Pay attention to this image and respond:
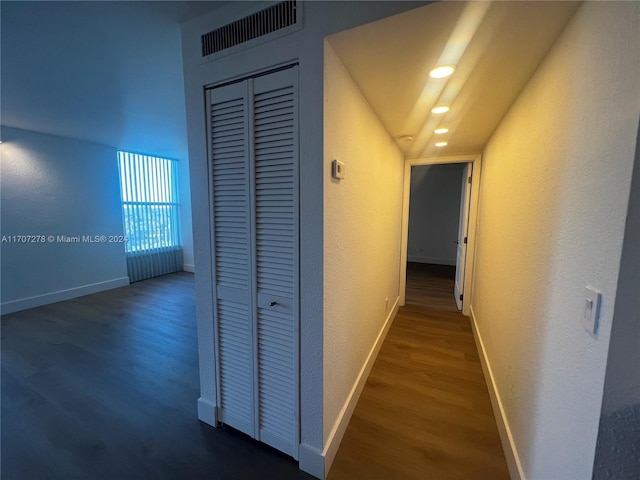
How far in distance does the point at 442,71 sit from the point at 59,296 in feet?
18.1

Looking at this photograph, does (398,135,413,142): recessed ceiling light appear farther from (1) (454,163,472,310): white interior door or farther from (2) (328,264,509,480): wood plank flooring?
(2) (328,264,509,480): wood plank flooring

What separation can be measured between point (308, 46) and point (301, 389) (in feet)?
5.43

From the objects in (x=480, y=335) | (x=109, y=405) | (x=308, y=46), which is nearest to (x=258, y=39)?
(x=308, y=46)

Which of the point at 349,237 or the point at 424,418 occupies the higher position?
the point at 349,237

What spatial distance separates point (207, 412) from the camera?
65.6 inches

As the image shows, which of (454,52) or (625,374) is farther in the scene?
(454,52)

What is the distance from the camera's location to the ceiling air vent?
116cm

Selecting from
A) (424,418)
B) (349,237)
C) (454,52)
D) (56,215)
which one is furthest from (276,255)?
(56,215)

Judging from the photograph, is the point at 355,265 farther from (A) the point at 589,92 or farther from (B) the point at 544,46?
(B) the point at 544,46

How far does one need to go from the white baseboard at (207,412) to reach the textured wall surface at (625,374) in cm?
180

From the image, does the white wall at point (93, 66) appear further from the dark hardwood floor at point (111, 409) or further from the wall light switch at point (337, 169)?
the dark hardwood floor at point (111, 409)

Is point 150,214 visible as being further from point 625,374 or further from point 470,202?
point 625,374

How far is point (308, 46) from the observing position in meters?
1.13

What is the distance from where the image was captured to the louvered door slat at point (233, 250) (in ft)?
4.47
